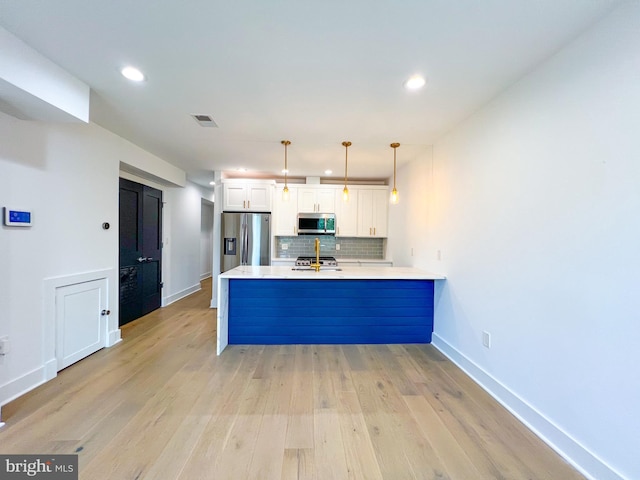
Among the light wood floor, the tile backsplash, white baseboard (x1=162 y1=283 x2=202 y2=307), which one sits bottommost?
the light wood floor

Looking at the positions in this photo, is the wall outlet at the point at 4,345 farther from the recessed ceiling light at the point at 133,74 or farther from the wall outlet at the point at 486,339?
the wall outlet at the point at 486,339

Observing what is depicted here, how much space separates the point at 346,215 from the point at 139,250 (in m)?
3.51

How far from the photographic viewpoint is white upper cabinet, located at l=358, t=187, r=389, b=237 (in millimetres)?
5059

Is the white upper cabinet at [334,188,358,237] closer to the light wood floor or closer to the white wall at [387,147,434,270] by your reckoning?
the white wall at [387,147,434,270]

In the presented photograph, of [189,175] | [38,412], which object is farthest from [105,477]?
[189,175]

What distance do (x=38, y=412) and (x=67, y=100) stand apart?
90.5 inches

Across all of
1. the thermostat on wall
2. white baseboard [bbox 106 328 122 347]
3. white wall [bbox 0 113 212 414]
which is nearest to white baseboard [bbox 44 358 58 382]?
white wall [bbox 0 113 212 414]

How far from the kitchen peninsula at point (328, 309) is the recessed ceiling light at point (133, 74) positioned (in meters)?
1.97

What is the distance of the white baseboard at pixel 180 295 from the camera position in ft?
15.5

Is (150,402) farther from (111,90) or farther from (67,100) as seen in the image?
(111,90)

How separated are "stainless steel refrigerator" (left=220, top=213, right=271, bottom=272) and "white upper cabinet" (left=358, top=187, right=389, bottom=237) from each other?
183 centimetres

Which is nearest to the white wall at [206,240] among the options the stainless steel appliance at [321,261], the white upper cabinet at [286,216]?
the white upper cabinet at [286,216]

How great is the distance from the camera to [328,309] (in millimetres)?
3166

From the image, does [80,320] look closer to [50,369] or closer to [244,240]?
[50,369]
